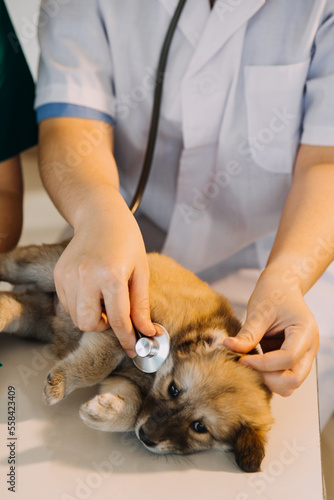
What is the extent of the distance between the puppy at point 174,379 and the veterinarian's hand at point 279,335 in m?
0.05

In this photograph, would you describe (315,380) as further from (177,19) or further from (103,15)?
(103,15)

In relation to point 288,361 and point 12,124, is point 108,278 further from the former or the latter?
point 12,124

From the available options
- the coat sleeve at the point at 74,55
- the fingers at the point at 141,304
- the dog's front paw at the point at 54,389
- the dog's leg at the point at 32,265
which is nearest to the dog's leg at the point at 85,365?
the dog's front paw at the point at 54,389

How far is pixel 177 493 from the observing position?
2.35 ft

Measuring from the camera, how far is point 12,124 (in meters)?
1.34

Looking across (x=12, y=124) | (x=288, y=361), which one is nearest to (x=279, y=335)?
(x=288, y=361)

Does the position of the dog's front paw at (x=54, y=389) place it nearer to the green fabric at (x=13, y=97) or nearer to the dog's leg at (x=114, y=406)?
the dog's leg at (x=114, y=406)

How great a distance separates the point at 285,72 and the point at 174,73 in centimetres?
28

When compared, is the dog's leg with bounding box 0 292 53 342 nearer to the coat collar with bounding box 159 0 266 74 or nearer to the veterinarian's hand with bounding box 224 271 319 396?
the veterinarian's hand with bounding box 224 271 319 396

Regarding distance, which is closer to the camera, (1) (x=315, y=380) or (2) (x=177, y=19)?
(1) (x=315, y=380)

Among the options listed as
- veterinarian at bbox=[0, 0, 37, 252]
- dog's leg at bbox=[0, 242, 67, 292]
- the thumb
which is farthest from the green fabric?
the thumb

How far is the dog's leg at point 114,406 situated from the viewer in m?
0.79

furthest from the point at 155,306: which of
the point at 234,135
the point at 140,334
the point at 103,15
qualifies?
the point at 103,15

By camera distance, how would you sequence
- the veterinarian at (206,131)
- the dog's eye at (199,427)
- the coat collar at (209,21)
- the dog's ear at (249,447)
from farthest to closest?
1. the coat collar at (209,21)
2. the veterinarian at (206,131)
3. the dog's eye at (199,427)
4. the dog's ear at (249,447)
